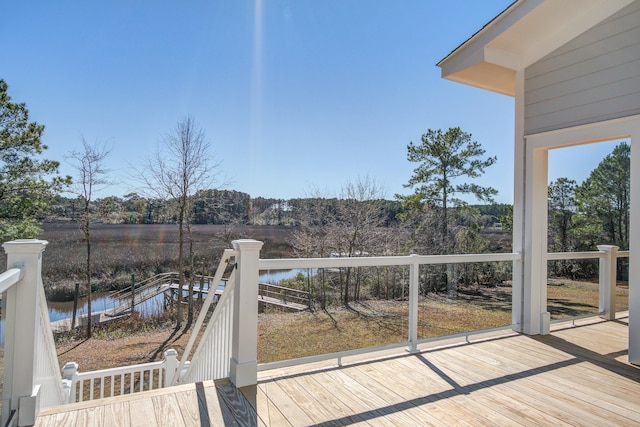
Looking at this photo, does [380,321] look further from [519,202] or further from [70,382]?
[70,382]

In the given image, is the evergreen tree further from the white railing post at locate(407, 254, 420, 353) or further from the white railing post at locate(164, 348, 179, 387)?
the white railing post at locate(407, 254, 420, 353)

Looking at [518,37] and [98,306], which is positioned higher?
[518,37]

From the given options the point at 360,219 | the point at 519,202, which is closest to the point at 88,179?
the point at 360,219

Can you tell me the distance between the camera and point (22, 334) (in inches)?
74.9

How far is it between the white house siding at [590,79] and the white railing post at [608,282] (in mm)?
2223

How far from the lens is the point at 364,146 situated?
48.8 feet

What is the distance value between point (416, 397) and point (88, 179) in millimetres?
12855

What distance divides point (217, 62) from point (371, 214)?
739 centimetres

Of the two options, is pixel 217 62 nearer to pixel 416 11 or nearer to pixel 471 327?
pixel 416 11

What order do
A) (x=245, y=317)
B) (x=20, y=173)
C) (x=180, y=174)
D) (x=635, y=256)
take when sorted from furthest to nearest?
1. (x=180, y=174)
2. (x=20, y=173)
3. (x=635, y=256)
4. (x=245, y=317)

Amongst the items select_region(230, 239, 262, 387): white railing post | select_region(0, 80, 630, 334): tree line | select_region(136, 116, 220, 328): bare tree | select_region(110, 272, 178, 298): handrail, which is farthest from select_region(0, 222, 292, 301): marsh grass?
select_region(230, 239, 262, 387): white railing post

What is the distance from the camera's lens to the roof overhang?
140 inches

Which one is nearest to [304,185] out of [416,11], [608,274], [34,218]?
[416,11]

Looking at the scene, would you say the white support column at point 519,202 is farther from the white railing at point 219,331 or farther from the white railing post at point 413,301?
the white railing at point 219,331
